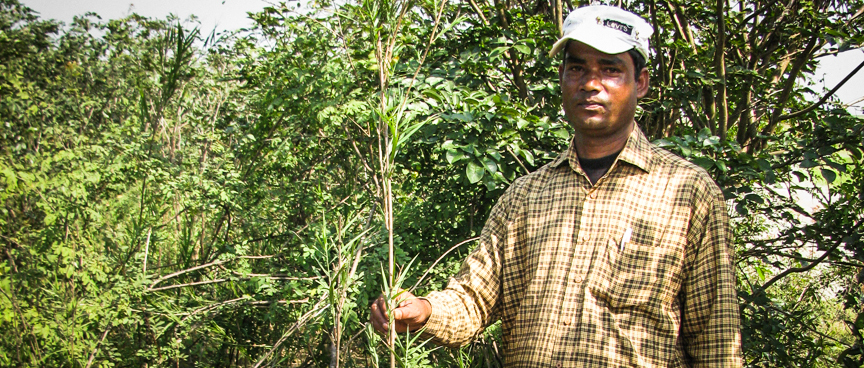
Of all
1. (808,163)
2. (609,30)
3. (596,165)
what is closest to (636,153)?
(596,165)

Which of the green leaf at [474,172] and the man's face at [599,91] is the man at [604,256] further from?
the green leaf at [474,172]

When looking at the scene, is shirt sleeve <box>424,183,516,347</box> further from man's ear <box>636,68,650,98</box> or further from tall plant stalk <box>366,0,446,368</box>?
man's ear <box>636,68,650,98</box>

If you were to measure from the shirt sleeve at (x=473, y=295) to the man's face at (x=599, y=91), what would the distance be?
1.12 ft

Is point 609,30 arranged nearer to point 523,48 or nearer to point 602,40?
point 602,40

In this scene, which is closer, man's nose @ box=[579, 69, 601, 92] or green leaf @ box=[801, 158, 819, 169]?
man's nose @ box=[579, 69, 601, 92]

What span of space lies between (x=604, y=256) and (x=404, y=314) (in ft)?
1.71

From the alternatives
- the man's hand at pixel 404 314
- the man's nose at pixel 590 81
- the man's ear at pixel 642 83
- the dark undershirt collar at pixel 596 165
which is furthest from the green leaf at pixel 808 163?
the man's hand at pixel 404 314

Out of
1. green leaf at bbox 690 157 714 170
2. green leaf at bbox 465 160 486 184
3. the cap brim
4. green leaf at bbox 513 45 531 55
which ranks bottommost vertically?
green leaf at bbox 465 160 486 184

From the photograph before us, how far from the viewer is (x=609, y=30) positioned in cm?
150

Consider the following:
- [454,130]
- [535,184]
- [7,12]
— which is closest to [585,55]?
[535,184]

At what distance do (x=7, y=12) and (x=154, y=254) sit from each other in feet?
13.6

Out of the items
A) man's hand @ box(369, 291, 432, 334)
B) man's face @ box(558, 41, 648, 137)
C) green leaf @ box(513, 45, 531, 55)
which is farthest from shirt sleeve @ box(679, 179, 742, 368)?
green leaf @ box(513, 45, 531, 55)

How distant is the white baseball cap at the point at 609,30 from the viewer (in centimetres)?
149

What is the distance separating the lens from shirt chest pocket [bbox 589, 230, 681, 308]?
4.62 ft
